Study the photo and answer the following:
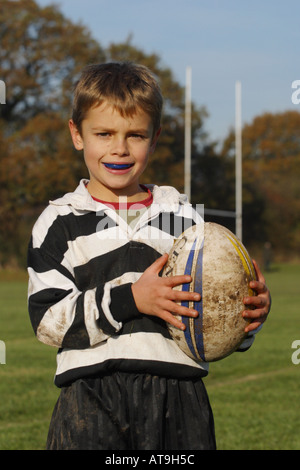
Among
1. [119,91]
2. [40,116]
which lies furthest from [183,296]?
[40,116]

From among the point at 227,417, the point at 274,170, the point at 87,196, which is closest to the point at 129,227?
the point at 87,196

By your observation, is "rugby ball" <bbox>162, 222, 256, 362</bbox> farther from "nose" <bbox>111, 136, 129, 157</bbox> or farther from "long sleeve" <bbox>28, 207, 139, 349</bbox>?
"nose" <bbox>111, 136, 129, 157</bbox>

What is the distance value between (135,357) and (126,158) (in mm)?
753

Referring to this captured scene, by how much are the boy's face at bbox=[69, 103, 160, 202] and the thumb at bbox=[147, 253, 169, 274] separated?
389mm

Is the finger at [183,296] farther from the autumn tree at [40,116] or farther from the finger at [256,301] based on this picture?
the autumn tree at [40,116]

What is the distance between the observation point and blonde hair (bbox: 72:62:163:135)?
2832mm

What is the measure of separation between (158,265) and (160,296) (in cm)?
13

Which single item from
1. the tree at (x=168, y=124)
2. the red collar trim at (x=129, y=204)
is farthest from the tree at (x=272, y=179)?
the red collar trim at (x=129, y=204)

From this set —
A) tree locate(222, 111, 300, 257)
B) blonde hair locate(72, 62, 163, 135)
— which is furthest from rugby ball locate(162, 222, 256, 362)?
tree locate(222, 111, 300, 257)

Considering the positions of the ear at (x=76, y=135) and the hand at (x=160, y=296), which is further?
the ear at (x=76, y=135)

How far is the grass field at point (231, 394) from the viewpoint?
5.59m

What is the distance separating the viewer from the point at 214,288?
2.75m
